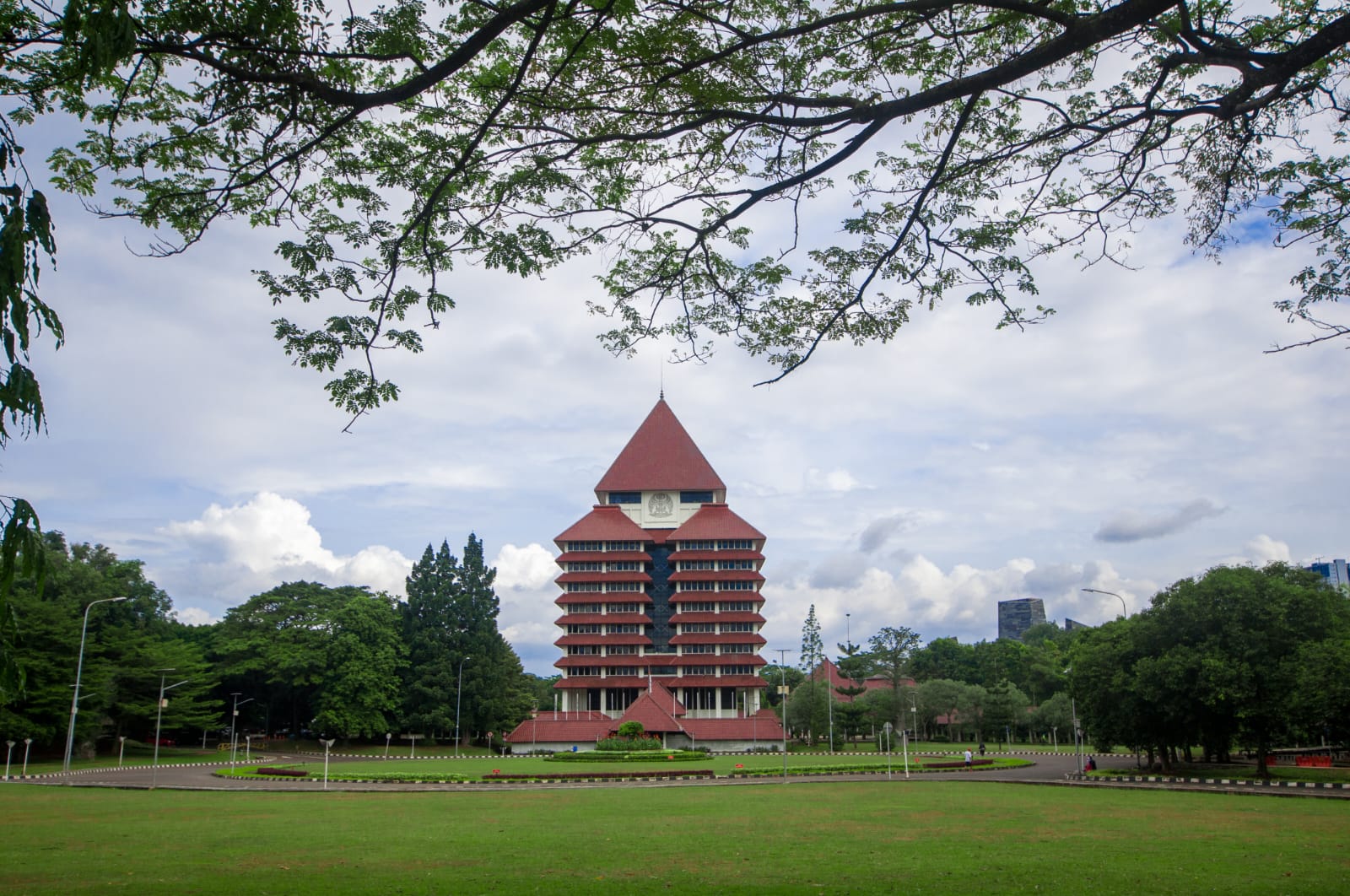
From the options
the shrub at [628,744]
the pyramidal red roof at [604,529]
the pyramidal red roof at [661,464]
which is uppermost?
the pyramidal red roof at [661,464]

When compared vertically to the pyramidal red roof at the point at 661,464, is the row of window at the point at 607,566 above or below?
below

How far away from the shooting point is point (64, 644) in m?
43.0

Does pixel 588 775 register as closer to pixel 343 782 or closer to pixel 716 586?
pixel 343 782

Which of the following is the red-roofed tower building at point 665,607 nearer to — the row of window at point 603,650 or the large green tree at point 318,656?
the row of window at point 603,650

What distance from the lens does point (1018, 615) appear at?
187 metres

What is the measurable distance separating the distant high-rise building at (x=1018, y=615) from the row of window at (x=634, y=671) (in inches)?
5227

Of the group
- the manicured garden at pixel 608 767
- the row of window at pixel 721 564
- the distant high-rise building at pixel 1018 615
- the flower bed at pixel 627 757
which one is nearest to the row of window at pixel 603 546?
the row of window at pixel 721 564

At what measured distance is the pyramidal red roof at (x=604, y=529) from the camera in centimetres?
6812

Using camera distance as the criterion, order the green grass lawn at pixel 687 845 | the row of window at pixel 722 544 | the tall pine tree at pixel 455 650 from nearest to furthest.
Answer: the green grass lawn at pixel 687 845 < the tall pine tree at pixel 455 650 < the row of window at pixel 722 544

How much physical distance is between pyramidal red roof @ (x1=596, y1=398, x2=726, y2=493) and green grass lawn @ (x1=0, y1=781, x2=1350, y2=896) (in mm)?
48681

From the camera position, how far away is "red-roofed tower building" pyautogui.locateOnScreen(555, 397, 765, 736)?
64.9 meters

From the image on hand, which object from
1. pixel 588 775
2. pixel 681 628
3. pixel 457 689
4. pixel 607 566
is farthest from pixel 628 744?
pixel 607 566

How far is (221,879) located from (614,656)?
56.2 meters

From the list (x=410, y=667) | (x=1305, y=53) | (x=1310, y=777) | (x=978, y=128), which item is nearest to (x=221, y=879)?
(x=978, y=128)
